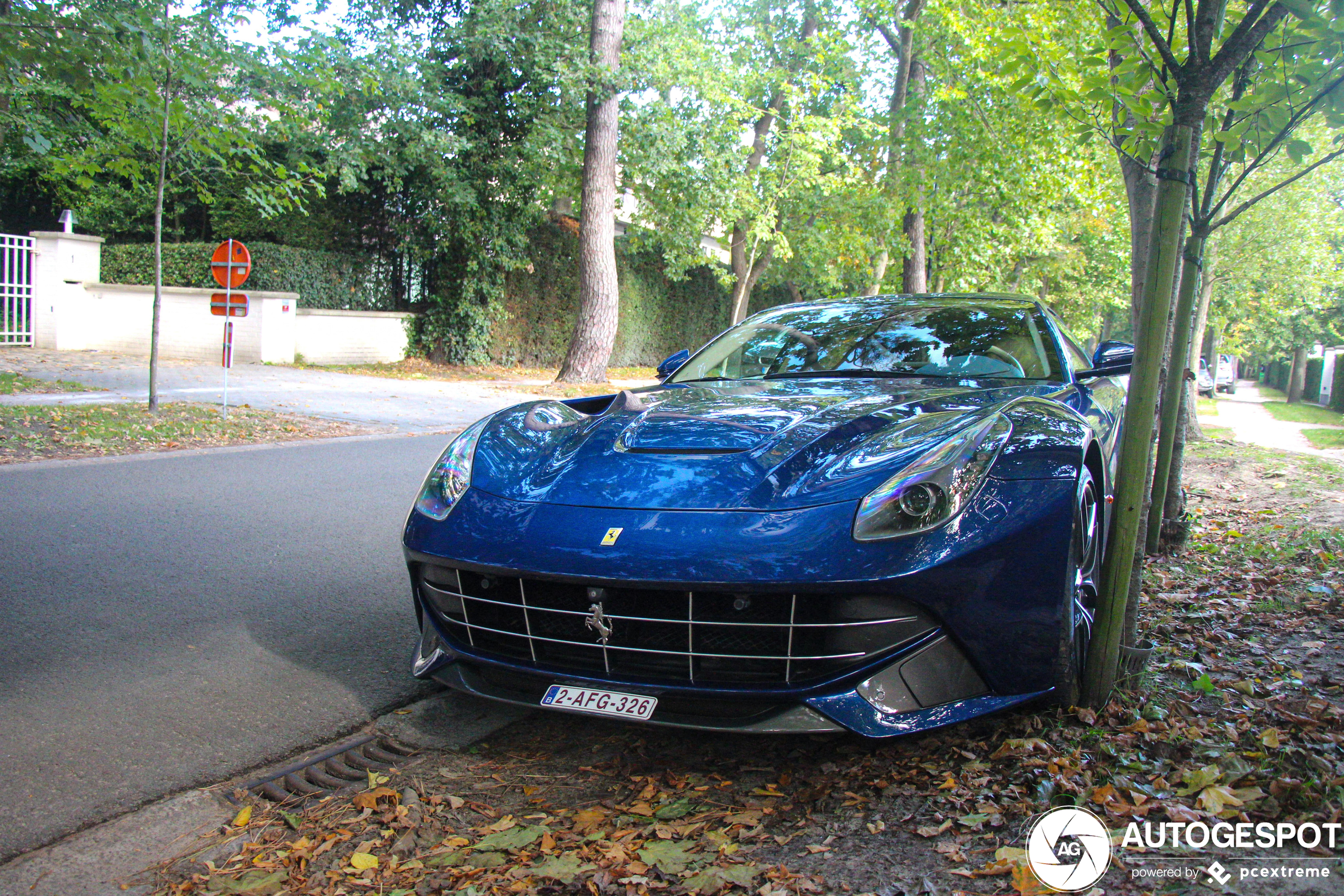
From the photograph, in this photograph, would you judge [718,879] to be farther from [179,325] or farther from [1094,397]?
[179,325]

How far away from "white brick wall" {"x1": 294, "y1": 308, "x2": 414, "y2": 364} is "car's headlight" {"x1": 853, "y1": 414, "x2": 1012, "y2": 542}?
18.7 m

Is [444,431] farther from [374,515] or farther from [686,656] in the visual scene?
[686,656]

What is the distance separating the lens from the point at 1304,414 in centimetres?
2448

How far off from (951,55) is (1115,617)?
15312 millimetres

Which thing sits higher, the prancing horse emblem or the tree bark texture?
the tree bark texture

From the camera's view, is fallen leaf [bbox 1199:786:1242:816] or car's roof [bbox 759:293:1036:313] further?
car's roof [bbox 759:293:1036:313]

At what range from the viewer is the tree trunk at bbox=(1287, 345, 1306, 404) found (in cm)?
3469

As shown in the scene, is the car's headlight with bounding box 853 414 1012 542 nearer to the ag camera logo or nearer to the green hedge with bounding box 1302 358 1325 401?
the ag camera logo

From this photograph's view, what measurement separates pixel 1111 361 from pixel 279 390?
1270 centimetres

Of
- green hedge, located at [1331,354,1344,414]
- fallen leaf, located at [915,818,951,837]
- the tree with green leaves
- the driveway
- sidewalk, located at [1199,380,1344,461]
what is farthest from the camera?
green hedge, located at [1331,354,1344,414]

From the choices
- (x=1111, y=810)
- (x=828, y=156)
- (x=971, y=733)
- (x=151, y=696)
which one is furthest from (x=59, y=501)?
(x=828, y=156)

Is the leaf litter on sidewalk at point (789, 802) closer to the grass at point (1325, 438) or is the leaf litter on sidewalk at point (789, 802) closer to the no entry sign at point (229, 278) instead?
the no entry sign at point (229, 278)

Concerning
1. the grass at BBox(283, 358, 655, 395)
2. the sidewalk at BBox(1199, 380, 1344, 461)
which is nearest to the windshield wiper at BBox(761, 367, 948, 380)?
the sidewalk at BBox(1199, 380, 1344, 461)

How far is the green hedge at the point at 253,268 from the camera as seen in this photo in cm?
1922
